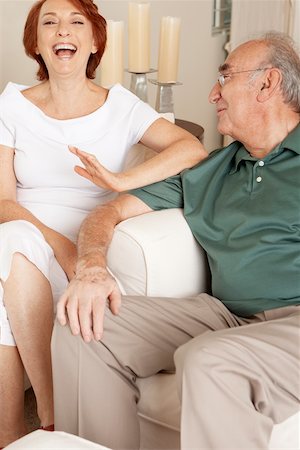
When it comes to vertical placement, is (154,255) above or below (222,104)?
below

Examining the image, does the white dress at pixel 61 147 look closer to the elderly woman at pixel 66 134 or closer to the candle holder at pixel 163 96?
the elderly woman at pixel 66 134

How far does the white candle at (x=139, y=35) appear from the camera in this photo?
10.3 ft

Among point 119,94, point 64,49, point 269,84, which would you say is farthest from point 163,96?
point 269,84

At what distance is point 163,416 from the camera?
1.88 meters

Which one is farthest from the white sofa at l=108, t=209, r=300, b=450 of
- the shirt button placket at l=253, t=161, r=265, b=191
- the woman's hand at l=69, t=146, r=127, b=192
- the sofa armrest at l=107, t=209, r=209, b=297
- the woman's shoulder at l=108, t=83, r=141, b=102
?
the woman's shoulder at l=108, t=83, r=141, b=102

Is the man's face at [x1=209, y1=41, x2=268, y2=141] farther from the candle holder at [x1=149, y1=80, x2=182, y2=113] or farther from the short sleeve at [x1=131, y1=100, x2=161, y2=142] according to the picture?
the candle holder at [x1=149, y1=80, x2=182, y2=113]

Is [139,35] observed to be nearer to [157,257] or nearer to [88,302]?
[157,257]

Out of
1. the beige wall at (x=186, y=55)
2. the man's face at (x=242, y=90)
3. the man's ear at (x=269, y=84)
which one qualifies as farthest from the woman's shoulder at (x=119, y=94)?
the beige wall at (x=186, y=55)

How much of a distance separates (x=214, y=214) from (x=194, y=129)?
1086 mm

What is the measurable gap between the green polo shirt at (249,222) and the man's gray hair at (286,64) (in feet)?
0.32

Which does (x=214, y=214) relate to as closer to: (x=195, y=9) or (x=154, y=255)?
(x=154, y=255)

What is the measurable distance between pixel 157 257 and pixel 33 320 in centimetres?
36

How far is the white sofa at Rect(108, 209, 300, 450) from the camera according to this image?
1905 millimetres

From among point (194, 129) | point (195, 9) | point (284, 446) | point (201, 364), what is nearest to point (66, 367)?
point (201, 364)
